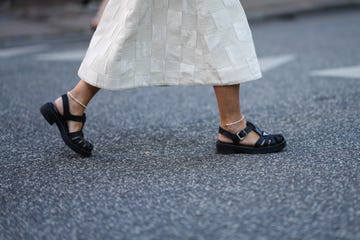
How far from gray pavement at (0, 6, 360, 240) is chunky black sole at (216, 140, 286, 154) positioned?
0.04 meters

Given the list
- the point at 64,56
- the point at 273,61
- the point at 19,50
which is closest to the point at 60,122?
the point at 273,61

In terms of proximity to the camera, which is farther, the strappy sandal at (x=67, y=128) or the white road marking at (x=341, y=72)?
the white road marking at (x=341, y=72)

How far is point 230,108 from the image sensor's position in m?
2.86

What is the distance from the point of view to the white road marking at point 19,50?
714 centimetres

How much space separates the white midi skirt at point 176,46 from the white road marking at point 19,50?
15.0 feet

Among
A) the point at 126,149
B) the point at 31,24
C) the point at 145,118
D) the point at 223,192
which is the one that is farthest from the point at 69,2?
the point at 223,192

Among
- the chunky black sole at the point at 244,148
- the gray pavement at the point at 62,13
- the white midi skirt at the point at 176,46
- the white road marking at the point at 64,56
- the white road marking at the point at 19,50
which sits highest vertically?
the white midi skirt at the point at 176,46

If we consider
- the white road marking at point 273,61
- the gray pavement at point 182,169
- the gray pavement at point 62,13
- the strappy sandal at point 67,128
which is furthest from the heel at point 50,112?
the gray pavement at point 62,13

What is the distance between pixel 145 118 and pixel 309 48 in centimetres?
330

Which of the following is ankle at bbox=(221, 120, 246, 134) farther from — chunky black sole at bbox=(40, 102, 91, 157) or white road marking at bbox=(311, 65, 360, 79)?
white road marking at bbox=(311, 65, 360, 79)

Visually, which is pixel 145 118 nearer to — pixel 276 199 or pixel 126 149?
pixel 126 149

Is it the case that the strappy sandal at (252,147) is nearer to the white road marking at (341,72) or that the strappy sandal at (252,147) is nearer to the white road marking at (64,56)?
the white road marking at (341,72)

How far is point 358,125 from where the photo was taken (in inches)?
132

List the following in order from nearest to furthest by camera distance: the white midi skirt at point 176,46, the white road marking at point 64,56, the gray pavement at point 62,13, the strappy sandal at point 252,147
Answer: the white midi skirt at point 176,46 < the strappy sandal at point 252,147 < the white road marking at point 64,56 < the gray pavement at point 62,13
